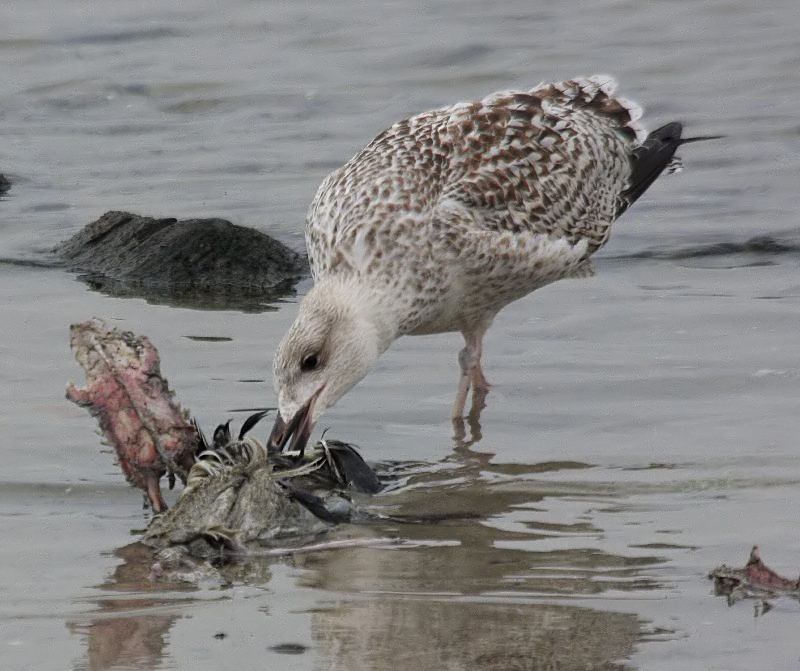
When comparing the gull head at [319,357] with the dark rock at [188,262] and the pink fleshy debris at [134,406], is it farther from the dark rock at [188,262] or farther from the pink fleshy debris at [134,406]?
the dark rock at [188,262]

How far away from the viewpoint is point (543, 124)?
28.1 feet

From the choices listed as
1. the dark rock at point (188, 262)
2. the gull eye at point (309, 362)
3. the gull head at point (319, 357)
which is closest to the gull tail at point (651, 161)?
the dark rock at point (188, 262)

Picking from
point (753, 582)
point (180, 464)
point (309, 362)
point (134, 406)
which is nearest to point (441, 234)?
point (309, 362)

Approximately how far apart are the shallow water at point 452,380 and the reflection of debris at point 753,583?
8 centimetres

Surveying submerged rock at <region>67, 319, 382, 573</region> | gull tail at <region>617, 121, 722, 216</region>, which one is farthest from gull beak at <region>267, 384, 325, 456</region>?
gull tail at <region>617, 121, 722, 216</region>

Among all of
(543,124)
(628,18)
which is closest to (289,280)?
(543,124)

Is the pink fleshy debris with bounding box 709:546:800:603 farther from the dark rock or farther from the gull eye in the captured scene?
→ the dark rock

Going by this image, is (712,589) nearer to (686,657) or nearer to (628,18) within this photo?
(686,657)

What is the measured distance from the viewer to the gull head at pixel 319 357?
659 centimetres

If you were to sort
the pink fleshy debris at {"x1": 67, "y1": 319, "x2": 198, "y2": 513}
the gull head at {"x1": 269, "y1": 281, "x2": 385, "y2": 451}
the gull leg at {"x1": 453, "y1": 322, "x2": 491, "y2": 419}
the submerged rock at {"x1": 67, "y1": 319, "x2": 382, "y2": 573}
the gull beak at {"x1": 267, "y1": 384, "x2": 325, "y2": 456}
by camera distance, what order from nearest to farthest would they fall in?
the submerged rock at {"x1": 67, "y1": 319, "x2": 382, "y2": 573} → the pink fleshy debris at {"x1": 67, "y1": 319, "x2": 198, "y2": 513} → the gull beak at {"x1": 267, "y1": 384, "x2": 325, "y2": 456} → the gull head at {"x1": 269, "y1": 281, "x2": 385, "y2": 451} → the gull leg at {"x1": 453, "y1": 322, "x2": 491, "y2": 419}

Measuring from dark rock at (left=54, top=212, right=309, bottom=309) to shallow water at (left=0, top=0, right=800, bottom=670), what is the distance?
0.25 metres

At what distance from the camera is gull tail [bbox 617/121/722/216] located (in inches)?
365

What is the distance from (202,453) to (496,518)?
1.10m

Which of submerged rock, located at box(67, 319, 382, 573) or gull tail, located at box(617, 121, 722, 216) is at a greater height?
gull tail, located at box(617, 121, 722, 216)
